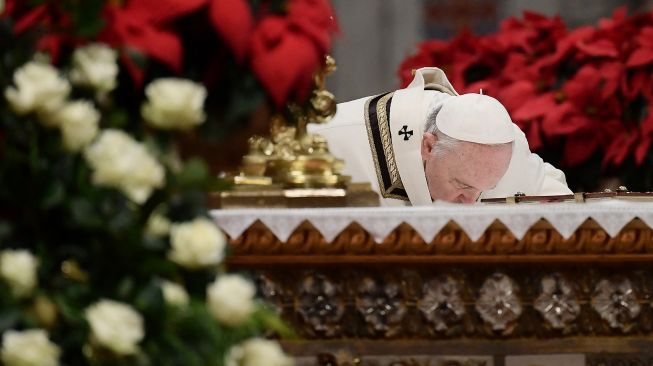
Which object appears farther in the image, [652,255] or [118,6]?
[652,255]

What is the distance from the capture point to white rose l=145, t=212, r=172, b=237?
9.11 feet

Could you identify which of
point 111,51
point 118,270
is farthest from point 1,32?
point 118,270

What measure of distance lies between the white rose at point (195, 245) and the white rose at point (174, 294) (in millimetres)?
40

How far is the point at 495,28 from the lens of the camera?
12297 mm

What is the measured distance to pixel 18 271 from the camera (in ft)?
8.62

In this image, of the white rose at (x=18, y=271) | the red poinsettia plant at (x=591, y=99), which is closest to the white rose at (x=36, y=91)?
the white rose at (x=18, y=271)

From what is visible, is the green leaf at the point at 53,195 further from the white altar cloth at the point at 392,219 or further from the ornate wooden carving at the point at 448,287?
the ornate wooden carving at the point at 448,287

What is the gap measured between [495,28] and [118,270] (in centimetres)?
974

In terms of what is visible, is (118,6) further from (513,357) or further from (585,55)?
(585,55)

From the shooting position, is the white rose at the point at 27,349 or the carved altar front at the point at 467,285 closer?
the white rose at the point at 27,349

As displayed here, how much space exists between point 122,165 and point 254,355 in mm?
395

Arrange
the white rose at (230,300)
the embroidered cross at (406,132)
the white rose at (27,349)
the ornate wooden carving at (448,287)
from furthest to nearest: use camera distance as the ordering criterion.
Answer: the embroidered cross at (406,132) < the ornate wooden carving at (448,287) < the white rose at (230,300) < the white rose at (27,349)

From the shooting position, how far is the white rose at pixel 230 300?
9.10 feet

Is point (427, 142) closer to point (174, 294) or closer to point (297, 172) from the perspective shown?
point (297, 172)
